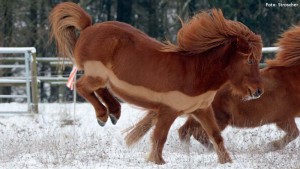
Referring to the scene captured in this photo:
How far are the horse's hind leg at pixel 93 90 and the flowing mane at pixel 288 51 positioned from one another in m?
2.52

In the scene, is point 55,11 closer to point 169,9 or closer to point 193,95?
point 193,95

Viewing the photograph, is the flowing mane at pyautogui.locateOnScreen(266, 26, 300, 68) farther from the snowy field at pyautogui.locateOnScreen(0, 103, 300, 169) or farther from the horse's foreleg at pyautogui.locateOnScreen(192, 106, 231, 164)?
the horse's foreleg at pyautogui.locateOnScreen(192, 106, 231, 164)

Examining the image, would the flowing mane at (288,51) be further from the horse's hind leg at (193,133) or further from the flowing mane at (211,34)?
the flowing mane at (211,34)

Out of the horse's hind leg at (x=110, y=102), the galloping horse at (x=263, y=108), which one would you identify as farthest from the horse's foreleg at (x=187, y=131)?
the horse's hind leg at (x=110, y=102)

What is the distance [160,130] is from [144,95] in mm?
391

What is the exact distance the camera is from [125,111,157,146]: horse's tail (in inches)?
306

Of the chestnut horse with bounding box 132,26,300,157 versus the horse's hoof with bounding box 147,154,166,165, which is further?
the chestnut horse with bounding box 132,26,300,157

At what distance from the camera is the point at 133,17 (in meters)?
26.1

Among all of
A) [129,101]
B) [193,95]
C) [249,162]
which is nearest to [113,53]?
[129,101]

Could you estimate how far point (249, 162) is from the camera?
6926mm

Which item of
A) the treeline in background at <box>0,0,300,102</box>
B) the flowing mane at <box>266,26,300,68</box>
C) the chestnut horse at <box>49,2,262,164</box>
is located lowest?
the treeline in background at <box>0,0,300,102</box>

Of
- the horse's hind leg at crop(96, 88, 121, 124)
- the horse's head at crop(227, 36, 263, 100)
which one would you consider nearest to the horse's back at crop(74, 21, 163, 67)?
the horse's hind leg at crop(96, 88, 121, 124)

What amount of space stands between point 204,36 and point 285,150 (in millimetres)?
1731

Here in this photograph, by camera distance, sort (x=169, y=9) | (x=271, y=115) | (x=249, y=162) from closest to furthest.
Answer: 1. (x=249, y=162)
2. (x=271, y=115)
3. (x=169, y=9)
